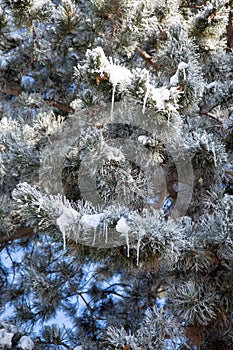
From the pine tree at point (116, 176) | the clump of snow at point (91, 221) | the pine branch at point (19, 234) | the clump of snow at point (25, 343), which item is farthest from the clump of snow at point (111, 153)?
the pine branch at point (19, 234)

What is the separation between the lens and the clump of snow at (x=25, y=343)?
2352mm

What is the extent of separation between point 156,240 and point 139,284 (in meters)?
1.47

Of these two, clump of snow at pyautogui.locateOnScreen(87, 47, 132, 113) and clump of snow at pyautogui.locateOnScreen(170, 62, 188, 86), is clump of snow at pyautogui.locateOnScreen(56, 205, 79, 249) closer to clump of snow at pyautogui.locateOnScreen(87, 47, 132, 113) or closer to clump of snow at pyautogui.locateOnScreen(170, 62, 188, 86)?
clump of snow at pyautogui.locateOnScreen(87, 47, 132, 113)

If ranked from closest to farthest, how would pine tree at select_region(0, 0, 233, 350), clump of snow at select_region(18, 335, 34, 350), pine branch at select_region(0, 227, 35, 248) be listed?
pine tree at select_region(0, 0, 233, 350) < clump of snow at select_region(18, 335, 34, 350) < pine branch at select_region(0, 227, 35, 248)

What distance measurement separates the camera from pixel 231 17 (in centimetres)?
341

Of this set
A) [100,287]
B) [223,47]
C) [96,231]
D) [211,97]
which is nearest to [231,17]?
[223,47]

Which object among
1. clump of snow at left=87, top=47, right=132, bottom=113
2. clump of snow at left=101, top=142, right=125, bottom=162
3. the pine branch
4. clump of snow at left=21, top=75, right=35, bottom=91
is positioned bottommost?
clump of snow at left=101, top=142, right=125, bottom=162

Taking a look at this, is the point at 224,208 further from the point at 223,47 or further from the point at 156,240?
the point at 223,47

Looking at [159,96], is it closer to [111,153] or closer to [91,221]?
[111,153]

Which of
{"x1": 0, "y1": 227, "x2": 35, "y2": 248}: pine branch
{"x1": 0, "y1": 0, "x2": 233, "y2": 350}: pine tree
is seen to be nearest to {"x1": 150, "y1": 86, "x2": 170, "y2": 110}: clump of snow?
{"x1": 0, "y1": 0, "x2": 233, "y2": 350}: pine tree

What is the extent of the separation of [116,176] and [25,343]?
0.92 metres

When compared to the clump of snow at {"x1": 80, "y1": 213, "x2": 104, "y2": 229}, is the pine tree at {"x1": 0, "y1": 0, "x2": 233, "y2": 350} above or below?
above

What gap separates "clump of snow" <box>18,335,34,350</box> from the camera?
7.72 ft

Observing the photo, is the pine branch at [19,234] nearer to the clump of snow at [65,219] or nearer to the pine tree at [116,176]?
the pine tree at [116,176]
